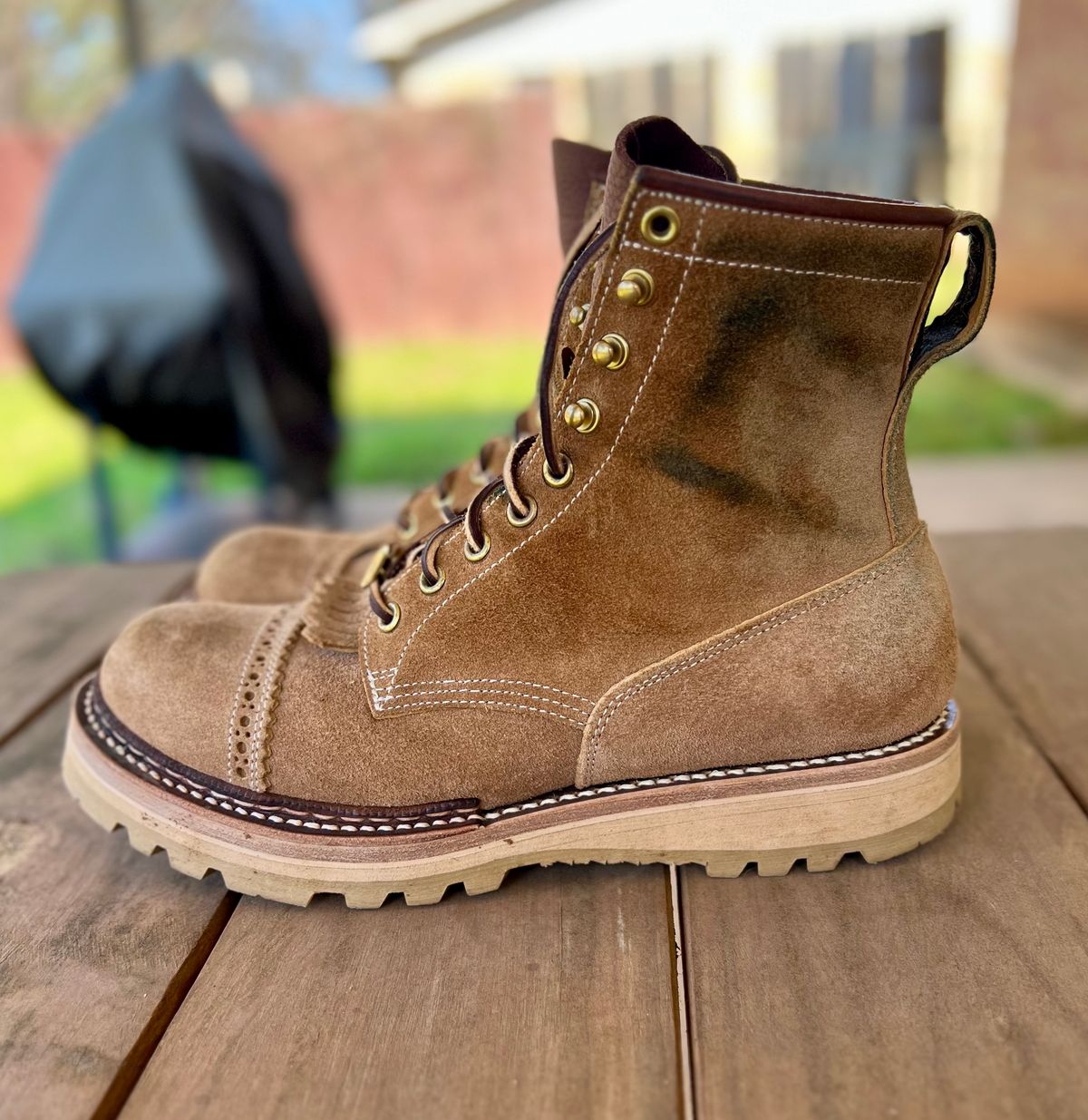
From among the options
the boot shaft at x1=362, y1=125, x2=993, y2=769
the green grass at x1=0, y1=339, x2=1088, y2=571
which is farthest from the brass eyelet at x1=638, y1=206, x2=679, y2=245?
the green grass at x1=0, y1=339, x2=1088, y2=571

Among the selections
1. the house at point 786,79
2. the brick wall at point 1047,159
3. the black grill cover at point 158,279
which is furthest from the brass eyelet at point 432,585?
the house at point 786,79

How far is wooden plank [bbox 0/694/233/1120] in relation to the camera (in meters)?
0.57

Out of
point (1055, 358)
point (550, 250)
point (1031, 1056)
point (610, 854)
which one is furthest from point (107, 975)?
point (1055, 358)

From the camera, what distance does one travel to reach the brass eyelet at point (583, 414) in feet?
2.18

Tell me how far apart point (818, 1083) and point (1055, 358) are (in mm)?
3852

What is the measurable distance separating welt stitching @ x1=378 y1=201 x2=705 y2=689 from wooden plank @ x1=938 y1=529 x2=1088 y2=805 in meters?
0.50

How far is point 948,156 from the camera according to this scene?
379 centimetres

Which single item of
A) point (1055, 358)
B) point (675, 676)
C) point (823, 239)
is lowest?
point (1055, 358)

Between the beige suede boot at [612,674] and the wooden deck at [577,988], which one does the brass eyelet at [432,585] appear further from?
the wooden deck at [577,988]

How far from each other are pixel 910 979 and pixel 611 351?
0.45 meters

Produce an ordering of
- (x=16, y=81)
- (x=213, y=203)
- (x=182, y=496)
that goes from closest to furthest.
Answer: (x=213, y=203), (x=182, y=496), (x=16, y=81)

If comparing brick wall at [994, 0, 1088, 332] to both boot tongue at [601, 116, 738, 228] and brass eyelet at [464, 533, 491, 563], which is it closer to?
boot tongue at [601, 116, 738, 228]

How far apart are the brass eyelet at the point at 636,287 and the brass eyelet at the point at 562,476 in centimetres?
12

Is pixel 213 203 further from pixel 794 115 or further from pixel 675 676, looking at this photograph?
pixel 794 115
